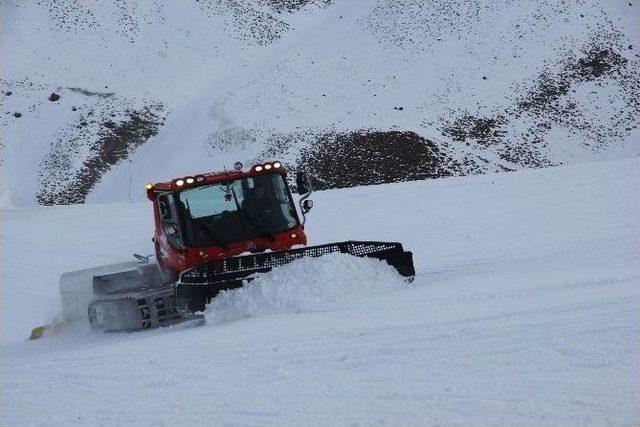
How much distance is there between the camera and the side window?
8.81 meters

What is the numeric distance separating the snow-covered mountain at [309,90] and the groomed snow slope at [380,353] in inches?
638

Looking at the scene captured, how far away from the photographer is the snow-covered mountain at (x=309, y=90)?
89.1ft

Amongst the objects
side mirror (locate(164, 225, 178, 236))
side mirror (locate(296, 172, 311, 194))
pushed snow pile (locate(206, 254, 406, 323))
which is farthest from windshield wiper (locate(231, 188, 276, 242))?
pushed snow pile (locate(206, 254, 406, 323))

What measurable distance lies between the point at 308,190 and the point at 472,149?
68.9 feet

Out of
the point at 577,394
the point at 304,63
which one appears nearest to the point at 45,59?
the point at 304,63

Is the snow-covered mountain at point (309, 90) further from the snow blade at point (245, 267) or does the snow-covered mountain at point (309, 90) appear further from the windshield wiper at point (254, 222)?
the snow blade at point (245, 267)

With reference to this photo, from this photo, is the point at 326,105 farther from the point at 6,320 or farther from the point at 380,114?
the point at 6,320

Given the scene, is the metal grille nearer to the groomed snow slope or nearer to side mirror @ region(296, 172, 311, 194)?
the groomed snow slope

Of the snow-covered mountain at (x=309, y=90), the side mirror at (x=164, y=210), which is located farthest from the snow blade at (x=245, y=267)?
the snow-covered mountain at (x=309, y=90)

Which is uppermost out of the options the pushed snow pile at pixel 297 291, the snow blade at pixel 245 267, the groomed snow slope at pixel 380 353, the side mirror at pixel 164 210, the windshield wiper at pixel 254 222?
the side mirror at pixel 164 210

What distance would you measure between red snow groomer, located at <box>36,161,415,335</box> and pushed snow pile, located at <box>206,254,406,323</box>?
33cm

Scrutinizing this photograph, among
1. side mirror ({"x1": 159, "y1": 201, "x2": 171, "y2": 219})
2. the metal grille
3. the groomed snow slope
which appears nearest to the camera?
the groomed snow slope

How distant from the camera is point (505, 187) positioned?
17.3 metres

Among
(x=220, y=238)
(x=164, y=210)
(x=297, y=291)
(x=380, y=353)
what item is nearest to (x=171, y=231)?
(x=164, y=210)
